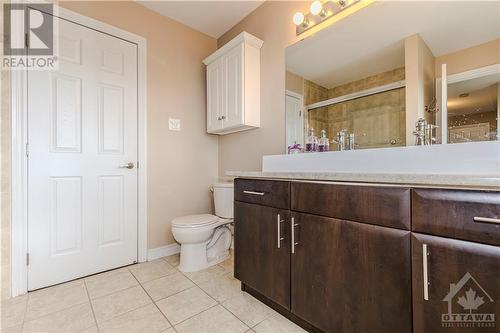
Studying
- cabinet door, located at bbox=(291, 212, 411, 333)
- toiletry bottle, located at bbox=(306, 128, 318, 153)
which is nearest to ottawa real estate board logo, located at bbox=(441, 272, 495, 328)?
cabinet door, located at bbox=(291, 212, 411, 333)

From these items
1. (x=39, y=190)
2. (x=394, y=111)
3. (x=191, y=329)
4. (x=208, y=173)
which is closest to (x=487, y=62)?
(x=394, y=111)

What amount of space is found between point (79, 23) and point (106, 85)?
1.62 ft

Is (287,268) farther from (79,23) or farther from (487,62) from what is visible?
(79,23)

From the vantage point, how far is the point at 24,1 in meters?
1.66

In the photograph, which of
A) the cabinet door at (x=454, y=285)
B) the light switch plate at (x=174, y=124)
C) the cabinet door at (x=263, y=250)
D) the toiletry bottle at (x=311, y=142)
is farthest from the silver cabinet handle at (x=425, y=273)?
the light switch plate at (x=174, y=124)

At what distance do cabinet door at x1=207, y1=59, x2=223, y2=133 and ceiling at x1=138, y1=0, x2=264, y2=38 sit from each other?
439 millimetres

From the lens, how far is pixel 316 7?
1638 millimetres

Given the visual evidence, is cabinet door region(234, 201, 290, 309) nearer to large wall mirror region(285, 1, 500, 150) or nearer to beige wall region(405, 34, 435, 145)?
large wall mirror region(285, 1, 500, 150)

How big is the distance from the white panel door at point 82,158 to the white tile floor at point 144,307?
225mm

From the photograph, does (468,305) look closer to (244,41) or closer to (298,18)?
(298,18)

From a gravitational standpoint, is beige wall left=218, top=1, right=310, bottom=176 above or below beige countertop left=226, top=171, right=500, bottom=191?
above

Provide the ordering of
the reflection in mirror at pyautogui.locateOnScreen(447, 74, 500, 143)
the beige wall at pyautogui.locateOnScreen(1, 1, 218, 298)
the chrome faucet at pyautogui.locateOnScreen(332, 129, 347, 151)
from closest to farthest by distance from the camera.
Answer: the reflection in mirror at pyautogui.locateOnScreen(447, 74, 500, 143), the chrome faucet at pyautogui.locateOnScreen(332, 129, 347, 151), the beige wall at pyautogui.locateOnScreen(1, 1, 218, 298)

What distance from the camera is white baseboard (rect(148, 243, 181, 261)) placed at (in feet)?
7.20

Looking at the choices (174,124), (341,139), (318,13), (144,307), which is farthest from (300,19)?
(144,307)
